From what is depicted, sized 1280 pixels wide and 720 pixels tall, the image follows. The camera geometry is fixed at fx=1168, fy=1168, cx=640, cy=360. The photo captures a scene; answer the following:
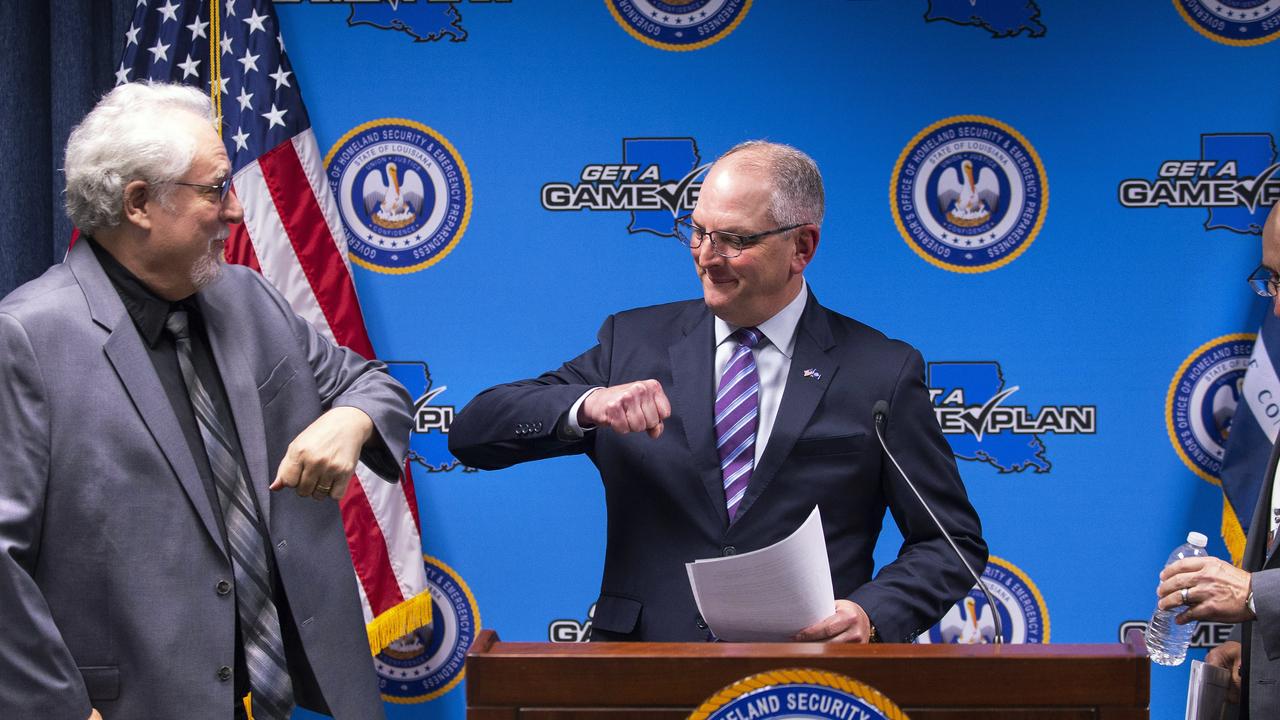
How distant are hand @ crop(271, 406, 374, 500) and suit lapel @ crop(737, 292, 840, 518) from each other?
0.66 m

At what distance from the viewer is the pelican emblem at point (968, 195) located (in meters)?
3.23

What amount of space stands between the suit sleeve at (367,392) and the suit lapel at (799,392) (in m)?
0.59

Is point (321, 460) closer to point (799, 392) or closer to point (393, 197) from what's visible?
point (799, 392)

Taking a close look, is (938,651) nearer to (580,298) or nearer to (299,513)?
(299,513)

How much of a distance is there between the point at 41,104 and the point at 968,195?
2.53 metres

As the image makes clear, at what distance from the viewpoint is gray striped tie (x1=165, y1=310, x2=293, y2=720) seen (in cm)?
185

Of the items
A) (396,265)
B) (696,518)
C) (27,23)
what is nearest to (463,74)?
(396,265)

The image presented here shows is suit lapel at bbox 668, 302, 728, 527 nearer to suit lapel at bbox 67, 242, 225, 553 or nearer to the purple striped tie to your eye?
the purple striped tie

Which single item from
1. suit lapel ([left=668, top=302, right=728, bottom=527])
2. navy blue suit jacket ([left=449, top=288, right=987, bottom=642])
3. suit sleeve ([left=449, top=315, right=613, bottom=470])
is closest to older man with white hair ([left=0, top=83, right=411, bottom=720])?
suit sleeve ([left=449, top=315, right=613, bottom=470])

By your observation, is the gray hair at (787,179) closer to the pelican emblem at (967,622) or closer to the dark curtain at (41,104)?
the pelican emblem at (967,622)

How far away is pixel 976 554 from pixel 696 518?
1.62 feet

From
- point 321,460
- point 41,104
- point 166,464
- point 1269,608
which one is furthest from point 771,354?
point 41,104

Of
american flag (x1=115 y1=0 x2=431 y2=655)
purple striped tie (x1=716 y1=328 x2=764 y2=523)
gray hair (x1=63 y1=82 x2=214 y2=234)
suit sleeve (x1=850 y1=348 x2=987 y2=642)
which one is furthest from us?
american flag (x1=115 y1=0 x2=431 y2=655)

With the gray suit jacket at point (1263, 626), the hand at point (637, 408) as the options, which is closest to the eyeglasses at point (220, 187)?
the hand at point (637, 408)
